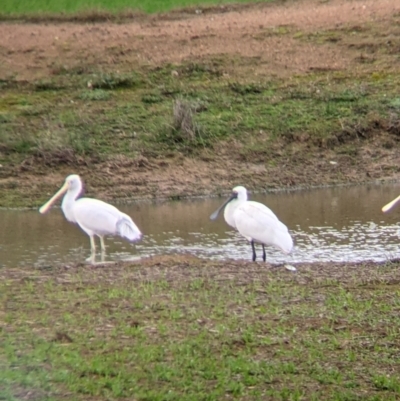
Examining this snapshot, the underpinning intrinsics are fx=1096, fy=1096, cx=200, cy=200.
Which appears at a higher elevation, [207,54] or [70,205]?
[207,54]

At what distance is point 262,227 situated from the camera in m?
10.3

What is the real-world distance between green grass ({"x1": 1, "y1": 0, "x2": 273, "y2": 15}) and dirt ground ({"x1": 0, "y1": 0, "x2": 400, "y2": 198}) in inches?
37.3

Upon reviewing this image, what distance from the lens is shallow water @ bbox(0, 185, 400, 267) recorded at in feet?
35.5

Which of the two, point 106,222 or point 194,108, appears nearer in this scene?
point 106,222

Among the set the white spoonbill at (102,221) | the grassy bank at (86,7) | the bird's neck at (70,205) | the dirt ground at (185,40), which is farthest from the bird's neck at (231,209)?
the grassy bank at (86,7)

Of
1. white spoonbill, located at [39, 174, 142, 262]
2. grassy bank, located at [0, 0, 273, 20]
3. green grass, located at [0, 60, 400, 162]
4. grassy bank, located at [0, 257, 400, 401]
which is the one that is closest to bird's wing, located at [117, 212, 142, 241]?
white spoonbill, located at [39, 174, 142, 262]

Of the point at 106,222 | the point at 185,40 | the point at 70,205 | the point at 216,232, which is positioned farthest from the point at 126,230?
the point at 185,40

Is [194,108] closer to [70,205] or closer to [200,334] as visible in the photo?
[70,205]

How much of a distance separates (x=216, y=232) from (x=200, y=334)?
208 inches

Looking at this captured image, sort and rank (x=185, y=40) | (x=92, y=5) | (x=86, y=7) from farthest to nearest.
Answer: (x=92, y=5), (x=86, y=7), (x=185, y=40)

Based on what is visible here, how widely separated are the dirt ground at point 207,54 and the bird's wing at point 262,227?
12.5ft

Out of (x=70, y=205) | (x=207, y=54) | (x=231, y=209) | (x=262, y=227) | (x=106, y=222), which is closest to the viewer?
(x=262, y=227)

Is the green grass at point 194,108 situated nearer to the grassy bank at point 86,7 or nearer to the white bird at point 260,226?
the white bird at point 260,226

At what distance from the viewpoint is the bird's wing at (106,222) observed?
10.4 meters
